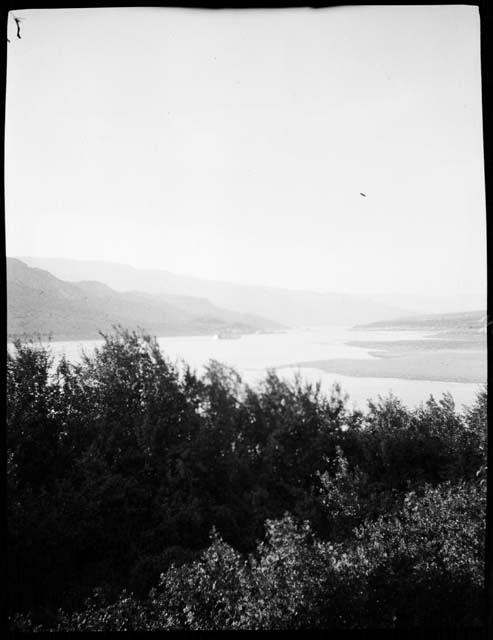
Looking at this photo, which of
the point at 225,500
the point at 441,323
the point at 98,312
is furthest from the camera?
the point at 98,312

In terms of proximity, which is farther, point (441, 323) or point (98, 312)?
point (98, 312)

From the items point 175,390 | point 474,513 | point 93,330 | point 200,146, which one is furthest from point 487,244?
point 93,330

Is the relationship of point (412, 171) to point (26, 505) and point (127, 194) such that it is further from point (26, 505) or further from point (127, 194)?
point (26, 505)

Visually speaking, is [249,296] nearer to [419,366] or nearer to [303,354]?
[303,354]

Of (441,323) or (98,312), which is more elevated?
(98,312)

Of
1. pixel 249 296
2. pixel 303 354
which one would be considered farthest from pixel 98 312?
pixel 303 354

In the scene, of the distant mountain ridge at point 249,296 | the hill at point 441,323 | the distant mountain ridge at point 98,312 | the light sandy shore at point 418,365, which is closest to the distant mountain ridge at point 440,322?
the hill at point 441,323
